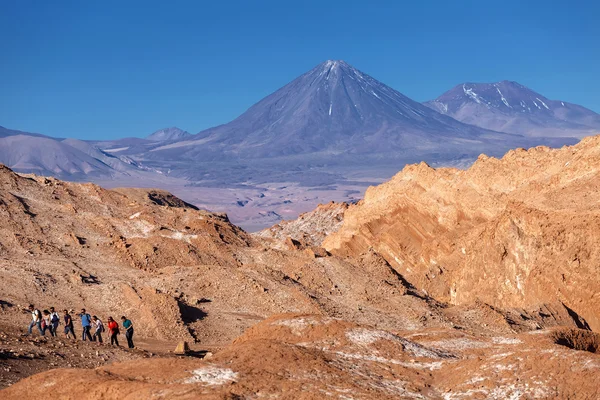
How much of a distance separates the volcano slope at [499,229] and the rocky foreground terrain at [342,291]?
7cm

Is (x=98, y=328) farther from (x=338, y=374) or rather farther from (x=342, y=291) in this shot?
(x=342, y=291)

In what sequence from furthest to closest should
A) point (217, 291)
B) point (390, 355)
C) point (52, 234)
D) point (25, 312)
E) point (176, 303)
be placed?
point (52, 234)
point (217, 291)
point (176, 303)
point (25, 312)
point (390, 355)

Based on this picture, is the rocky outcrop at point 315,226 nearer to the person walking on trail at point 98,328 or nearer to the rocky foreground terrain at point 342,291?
the rocky foreground terrain at point 342,291

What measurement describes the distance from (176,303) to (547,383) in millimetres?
13849

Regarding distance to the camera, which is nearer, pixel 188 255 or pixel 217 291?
pixel 217 291

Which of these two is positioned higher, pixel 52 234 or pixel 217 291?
pixel 52 234

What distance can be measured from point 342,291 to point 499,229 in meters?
7.41

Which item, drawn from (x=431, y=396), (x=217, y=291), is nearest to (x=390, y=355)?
(x=431, y=396)

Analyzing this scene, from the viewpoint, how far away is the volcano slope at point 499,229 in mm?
28922

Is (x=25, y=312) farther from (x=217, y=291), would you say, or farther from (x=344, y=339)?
(x=344, y=339)

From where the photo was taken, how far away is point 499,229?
3272 cm

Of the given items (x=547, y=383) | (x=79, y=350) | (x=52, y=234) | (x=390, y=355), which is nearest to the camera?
(x=547, y=383)

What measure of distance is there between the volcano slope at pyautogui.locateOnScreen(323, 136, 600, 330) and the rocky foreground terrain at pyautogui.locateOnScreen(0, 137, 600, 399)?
0.07 meters

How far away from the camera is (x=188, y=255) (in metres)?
32.1
